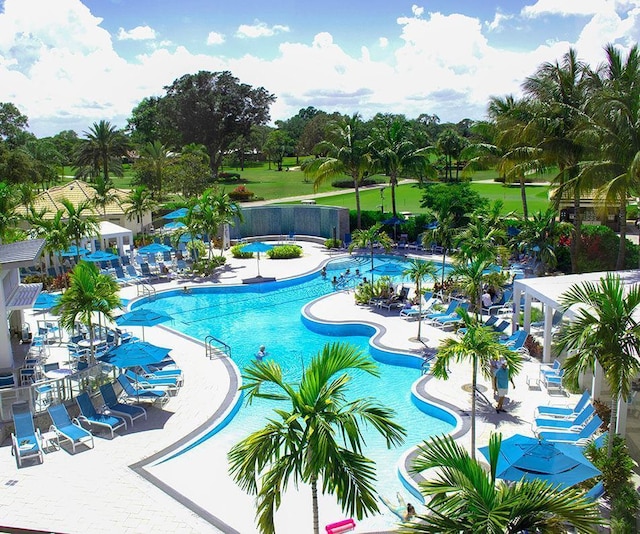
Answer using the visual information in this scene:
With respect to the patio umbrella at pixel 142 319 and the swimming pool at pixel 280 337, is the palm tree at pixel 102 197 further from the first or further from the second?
the patio umbrella at pixel 142 319

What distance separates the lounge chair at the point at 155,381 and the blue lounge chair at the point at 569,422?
9.41 meters

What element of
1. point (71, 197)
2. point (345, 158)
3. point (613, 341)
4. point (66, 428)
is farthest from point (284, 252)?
point (613, 341)

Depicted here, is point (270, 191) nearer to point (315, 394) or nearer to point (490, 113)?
point (490, 113)

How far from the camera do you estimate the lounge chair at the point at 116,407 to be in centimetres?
1499

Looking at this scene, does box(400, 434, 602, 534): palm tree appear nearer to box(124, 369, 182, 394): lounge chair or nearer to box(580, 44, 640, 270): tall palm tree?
box(124, 369, 182, 394): lounge chair

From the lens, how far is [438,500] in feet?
23.3

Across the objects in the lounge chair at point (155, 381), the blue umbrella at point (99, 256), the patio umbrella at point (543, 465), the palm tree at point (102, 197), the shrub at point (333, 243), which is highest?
the palm tree at point (102, 197)

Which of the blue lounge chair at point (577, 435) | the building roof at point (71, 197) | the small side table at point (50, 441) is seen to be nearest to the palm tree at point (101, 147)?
the building roof at point (71, 197)

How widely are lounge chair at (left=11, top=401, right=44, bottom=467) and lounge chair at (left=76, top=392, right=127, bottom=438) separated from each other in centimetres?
106

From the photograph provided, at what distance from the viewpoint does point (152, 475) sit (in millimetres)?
12469

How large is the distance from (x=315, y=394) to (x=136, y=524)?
516 centimetres

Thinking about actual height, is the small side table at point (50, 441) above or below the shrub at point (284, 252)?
below

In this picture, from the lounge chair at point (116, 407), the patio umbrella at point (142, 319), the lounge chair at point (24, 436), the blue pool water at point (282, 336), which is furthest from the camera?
the patio umbrella at point (142, 319)

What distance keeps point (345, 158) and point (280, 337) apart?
1747 cm
